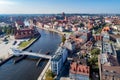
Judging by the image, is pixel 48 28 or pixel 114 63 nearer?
pixel 114 63

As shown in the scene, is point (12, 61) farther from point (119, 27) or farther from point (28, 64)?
point (119, 27)

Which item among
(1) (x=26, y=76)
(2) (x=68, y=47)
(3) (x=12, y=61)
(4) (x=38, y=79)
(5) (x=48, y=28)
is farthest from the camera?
(5) (x=48, y=28)

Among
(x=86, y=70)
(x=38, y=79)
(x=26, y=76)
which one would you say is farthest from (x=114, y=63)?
(x=26, y=76)

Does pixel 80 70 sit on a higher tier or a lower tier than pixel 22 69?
higher

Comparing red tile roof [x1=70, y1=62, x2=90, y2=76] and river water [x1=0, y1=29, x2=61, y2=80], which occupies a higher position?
red tile roof [x1=70, y1=62, x2=90, y2=76]

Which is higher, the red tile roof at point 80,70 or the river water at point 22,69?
the red tile roof at point 80,70

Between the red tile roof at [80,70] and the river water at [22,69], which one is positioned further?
the river water at [22,69]

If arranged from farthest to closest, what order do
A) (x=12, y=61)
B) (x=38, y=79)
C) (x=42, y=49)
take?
(x=42, y=49) → (x=12, y=61) → (x=38, y=79)

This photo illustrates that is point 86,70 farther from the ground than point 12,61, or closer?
farther from the ground

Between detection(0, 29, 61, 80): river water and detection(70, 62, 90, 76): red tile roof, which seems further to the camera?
detection(0, 29, 61, 80): river water
